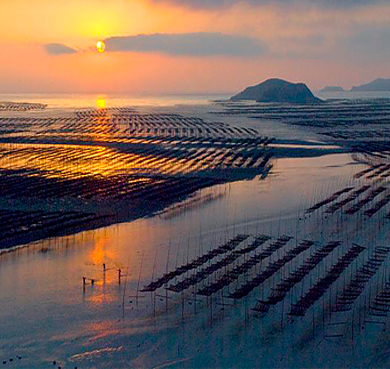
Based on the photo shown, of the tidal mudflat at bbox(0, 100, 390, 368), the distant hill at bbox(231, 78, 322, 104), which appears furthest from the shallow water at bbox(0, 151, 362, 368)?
the distant hill at bbox(231, 78, 322, 104)

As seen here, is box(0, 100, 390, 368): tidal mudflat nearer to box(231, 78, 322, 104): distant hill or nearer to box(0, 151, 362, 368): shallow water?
box(0, 151, 362, 368): shallow water

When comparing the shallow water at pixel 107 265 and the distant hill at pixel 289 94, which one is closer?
the shallow water at pixel 107 265

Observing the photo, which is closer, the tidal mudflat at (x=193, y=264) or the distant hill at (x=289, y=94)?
the tidal mudflat at (x=193, y=264)

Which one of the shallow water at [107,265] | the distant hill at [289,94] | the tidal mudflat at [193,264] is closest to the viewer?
the tidal mudflat at [193,264]

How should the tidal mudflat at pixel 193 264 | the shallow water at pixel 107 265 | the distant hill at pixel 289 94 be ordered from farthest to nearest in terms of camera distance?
the distant hill at pixel 289 94 < the shallow water at pixel 107 265 < the tidal mudflat at pixel 193 264

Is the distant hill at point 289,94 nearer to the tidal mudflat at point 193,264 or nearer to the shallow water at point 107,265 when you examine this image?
the tidal mudflat at point 193,264

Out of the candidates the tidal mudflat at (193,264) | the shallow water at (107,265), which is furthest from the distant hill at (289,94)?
the shallow water at (107,265)

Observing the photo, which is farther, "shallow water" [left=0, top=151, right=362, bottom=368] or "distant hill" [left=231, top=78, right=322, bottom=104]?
"distant hill" [left=231, top=78, right=322, bottom=104]

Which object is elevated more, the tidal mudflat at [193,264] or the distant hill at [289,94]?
the distant hill at [289,94]

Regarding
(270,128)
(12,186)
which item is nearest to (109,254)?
(12,186)

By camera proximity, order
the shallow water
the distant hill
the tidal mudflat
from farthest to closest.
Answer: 1. the distant hill
2. the shallow water
3. the tidal mudflat

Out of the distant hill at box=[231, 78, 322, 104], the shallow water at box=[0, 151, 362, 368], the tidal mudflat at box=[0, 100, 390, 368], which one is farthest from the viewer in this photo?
the distant hill at box=[231, 78, 322, 104]

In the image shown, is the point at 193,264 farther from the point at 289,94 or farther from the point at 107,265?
the point at 289,94
